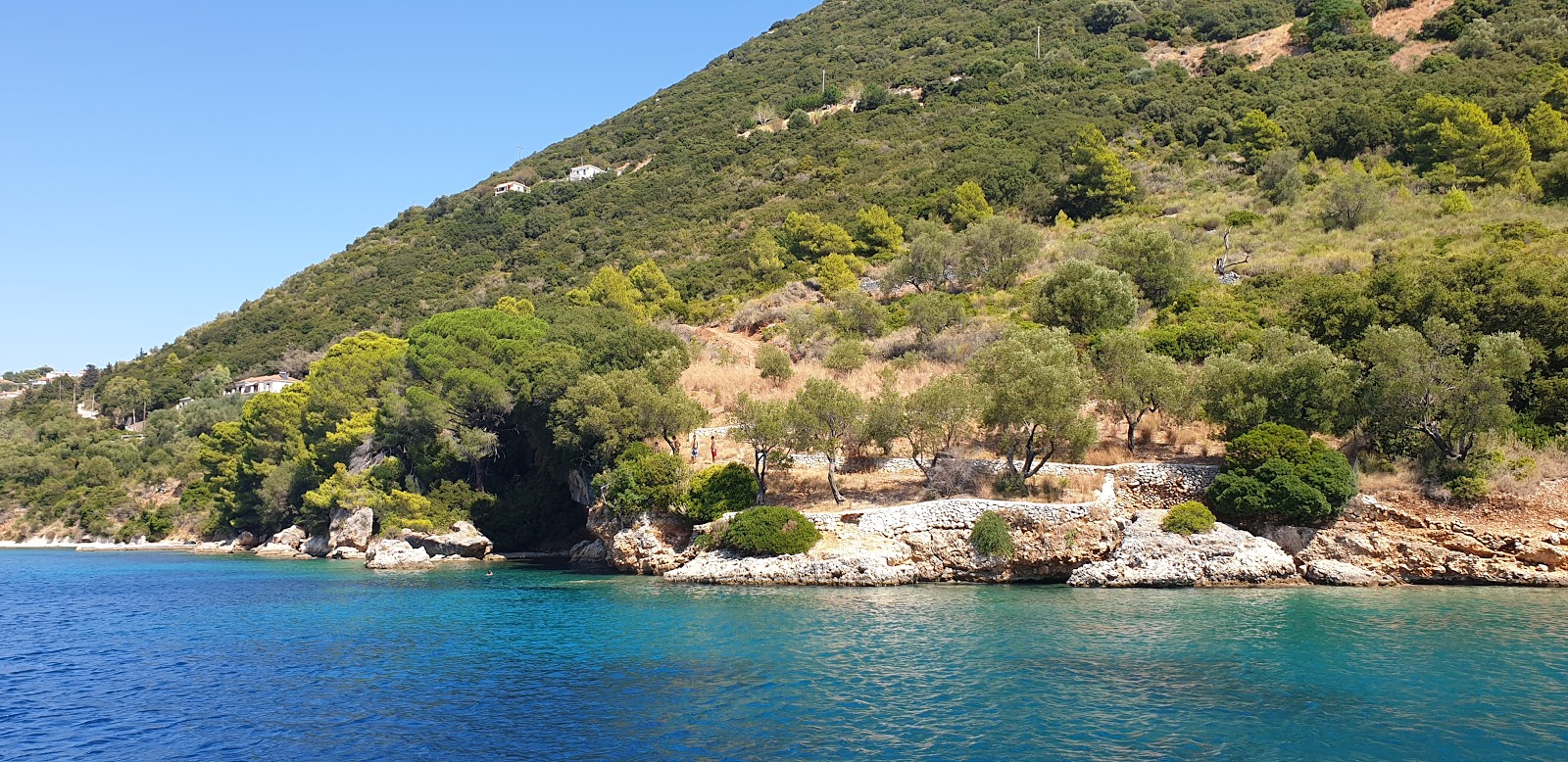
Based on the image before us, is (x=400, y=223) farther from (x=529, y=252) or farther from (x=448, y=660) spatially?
(x=448, y=660)

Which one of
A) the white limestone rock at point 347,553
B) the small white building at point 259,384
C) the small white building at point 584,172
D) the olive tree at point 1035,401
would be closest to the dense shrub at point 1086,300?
the olive tree at point 1035,401

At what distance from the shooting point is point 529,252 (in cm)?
10131

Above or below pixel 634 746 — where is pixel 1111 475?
above

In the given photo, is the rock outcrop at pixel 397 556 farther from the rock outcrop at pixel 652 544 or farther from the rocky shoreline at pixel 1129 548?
the rocky shoreline at pixel 1129 548

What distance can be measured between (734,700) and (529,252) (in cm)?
9084

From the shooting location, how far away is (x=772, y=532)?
32062 mm

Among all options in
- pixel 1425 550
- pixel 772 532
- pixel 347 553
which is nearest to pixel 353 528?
pixel 347 553

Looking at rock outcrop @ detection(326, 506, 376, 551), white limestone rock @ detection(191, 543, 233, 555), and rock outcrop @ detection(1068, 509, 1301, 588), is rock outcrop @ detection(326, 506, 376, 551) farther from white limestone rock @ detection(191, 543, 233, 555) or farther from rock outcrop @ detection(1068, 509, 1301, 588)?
rock outcrop @ detection(1068, 509, 1301, 588)

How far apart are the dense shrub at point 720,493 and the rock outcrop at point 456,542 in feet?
52.7

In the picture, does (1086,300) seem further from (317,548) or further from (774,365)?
(317,548)

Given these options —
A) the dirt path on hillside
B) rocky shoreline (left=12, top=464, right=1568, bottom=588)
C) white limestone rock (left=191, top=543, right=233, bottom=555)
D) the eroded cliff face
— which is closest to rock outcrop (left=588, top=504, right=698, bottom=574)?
rocky shoreline (left=12, top=464, right=1568, bottom=588)

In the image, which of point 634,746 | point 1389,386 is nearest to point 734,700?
point 634,746

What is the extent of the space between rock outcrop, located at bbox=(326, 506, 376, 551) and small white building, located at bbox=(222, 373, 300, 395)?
44.5 metres

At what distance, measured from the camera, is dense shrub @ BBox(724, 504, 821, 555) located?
1255 inches
